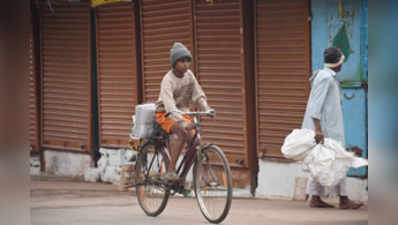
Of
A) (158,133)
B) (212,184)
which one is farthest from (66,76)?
(212,184)

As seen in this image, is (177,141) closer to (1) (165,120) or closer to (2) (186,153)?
(2) (186,153)

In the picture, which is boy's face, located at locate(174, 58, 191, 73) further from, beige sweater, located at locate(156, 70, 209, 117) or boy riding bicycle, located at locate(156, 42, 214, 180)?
beige sweater, located at locate(156, 70, 209, 117)

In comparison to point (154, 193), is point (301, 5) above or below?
above

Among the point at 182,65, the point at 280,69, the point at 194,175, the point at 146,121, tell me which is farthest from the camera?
the point at 280,69

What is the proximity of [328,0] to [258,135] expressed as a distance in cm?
222

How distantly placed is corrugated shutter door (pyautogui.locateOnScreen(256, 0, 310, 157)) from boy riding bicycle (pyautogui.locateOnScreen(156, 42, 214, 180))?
8.26ft

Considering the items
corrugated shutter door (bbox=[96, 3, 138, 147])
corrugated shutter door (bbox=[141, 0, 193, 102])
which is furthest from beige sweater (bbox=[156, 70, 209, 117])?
corrugated shutter door (bbox=[96, 3, 138, 147])

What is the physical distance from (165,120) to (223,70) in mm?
3534

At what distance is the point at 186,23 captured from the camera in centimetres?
1130

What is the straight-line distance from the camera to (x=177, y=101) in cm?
750

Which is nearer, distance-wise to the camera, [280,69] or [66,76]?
[280,69]

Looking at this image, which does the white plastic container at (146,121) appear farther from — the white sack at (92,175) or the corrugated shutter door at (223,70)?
the white sack at (92,175)
